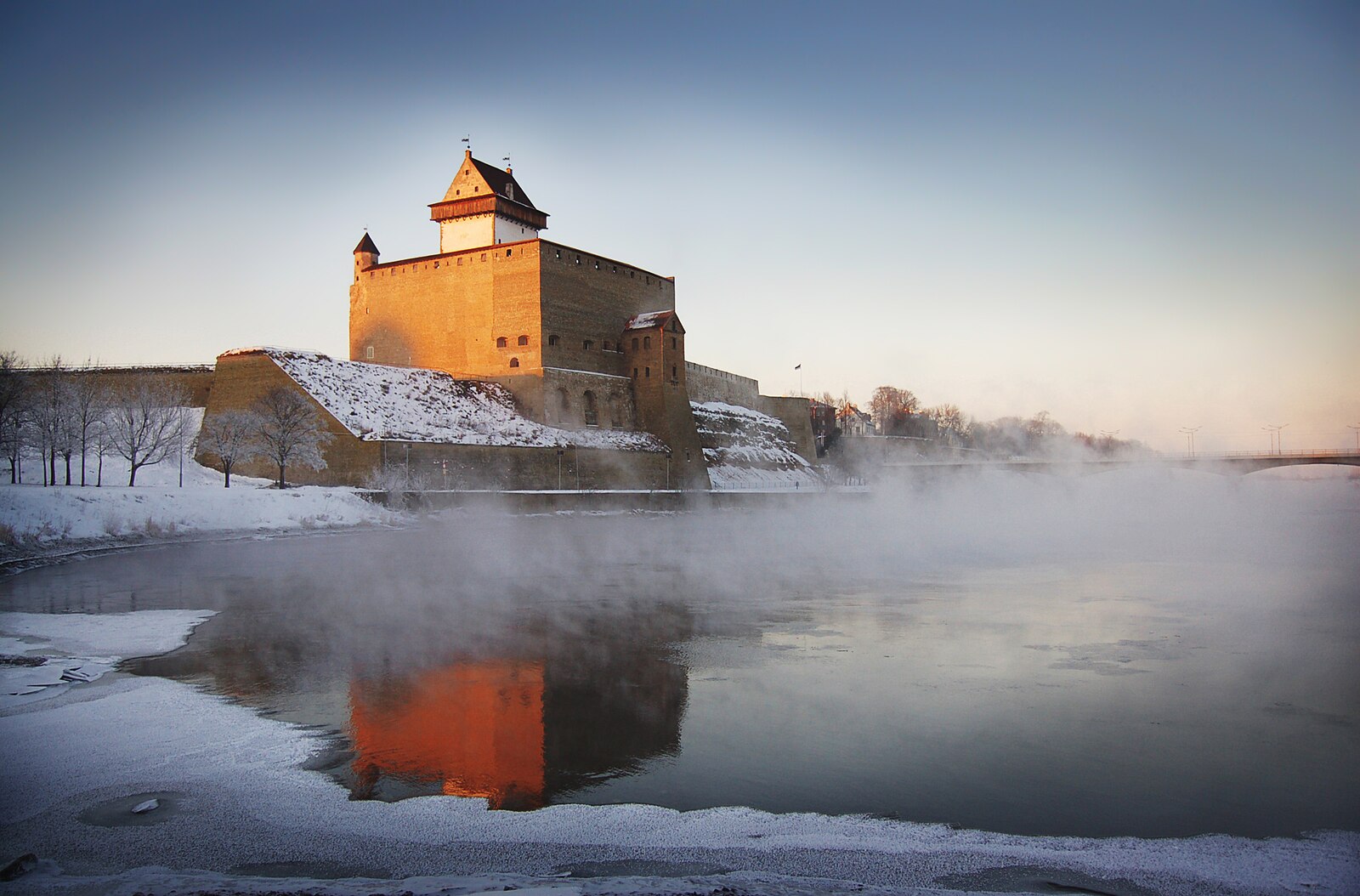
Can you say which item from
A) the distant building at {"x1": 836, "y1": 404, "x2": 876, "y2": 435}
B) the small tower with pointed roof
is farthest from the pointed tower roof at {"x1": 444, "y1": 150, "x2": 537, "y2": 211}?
the distant building at {"x1": 836, "y1": 404, "x2": 876, "y2": 435}

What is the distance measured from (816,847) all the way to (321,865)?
2284 mm

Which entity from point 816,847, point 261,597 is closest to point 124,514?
point 261,597

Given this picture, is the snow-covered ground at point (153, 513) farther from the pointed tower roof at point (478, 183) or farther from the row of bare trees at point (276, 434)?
the pointed tower roof at point (478, 183)

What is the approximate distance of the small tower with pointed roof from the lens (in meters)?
52.2

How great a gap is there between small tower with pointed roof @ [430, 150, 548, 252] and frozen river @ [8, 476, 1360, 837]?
36477 millimetres

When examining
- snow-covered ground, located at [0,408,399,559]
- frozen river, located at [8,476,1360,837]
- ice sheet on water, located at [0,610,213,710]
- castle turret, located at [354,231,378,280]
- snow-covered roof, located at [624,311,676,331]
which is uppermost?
castle turret, located at [354,231,378,280]

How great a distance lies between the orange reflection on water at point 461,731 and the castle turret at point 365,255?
4898cm

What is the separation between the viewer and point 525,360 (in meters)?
48.1

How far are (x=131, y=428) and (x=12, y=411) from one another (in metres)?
3.66

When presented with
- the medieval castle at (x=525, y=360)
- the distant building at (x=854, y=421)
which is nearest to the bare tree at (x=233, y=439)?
the medieval castle at (x=525, y=360)

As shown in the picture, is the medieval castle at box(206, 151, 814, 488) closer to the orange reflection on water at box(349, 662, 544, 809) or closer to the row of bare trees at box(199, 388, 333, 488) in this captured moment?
the row of bare trees at box(199, 388, 333, 488)

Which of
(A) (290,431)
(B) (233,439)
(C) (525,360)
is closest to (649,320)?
(C) (525,360)

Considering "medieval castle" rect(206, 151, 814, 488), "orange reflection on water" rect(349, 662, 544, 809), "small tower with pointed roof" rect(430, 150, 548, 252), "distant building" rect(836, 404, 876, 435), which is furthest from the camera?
"distant building" rect(836, 404, 876, 435)

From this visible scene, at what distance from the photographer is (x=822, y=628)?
1064 centimetres
